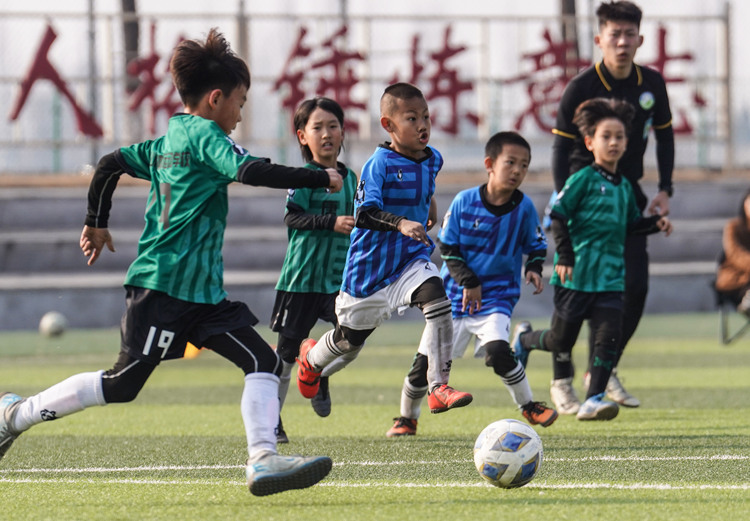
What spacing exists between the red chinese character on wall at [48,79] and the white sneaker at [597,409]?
587 inches

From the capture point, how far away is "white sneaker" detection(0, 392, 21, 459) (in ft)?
15.1

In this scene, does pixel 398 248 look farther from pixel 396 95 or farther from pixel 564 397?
pixel 564 397

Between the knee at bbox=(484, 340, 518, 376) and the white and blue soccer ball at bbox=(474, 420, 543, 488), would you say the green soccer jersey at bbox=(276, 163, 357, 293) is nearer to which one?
the knee at bbox=(484, 340, 518, 376)

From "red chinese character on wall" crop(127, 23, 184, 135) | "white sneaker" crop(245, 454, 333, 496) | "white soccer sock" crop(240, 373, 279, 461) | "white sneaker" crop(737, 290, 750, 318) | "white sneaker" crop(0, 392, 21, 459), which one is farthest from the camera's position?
"red chinese character on wall" crop(127, 23, 184, 135)

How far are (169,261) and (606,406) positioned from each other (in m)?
2.93

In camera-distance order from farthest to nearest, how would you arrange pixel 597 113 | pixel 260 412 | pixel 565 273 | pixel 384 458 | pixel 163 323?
pixel 597 113, pixel 565 273, pixel 384 458, pixel 163 323, pixel 260 412

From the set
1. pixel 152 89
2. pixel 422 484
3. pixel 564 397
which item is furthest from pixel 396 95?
pixel 152 89

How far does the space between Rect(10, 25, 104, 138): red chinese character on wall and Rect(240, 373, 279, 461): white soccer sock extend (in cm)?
1645

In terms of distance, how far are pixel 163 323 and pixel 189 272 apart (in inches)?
7.9

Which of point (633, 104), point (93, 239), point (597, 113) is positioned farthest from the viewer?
point (633, 104)

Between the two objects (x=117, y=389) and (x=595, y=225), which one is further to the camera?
(x=595, y=225)

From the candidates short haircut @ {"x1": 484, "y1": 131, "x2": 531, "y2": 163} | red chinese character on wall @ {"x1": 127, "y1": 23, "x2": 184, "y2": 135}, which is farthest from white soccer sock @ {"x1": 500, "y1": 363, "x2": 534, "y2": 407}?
red chinese character on wall @ {"x1": 127, "y1": 23, "x2": 184, "y2": 135}

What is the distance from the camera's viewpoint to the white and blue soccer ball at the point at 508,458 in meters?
4.44

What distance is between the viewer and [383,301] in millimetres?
5602
